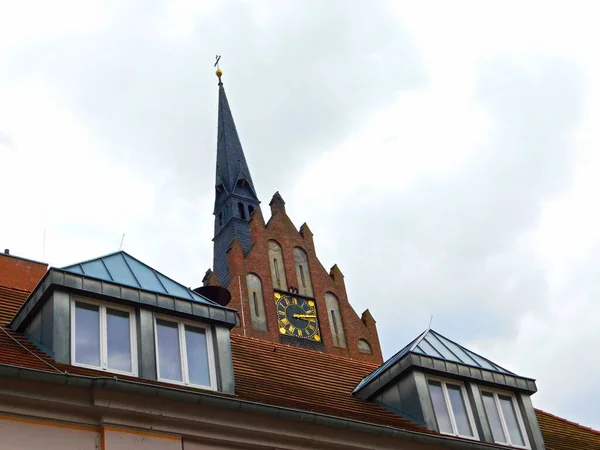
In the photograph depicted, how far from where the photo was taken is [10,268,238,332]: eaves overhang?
38.4 ft

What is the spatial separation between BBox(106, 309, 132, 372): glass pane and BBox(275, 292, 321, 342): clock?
31395 mm

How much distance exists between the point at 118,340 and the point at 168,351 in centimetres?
75

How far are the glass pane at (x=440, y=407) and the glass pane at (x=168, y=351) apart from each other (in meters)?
4.58

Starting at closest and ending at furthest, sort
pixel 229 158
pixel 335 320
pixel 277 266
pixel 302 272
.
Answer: pixel 335 320, pixel 277 266, pixel 302 272, pixel 229 158

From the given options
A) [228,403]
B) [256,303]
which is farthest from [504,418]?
[256,303]

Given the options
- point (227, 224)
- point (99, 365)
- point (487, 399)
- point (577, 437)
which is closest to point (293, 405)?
point (99, 365)

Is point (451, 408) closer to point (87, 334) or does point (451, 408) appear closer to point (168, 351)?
point (168, 351)

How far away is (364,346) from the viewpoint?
45781mm

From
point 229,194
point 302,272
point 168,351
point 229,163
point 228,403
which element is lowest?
point 228,403

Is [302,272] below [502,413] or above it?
above

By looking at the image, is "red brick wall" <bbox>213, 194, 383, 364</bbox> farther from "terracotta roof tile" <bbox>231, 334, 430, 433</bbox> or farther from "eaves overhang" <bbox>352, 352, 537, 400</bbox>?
"eaves overhang" <bbox>352, 352, 537, 400</bbox>

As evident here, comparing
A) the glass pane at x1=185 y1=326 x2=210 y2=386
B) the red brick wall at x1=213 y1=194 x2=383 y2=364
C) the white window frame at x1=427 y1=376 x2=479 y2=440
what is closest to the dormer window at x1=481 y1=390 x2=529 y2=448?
the white window frame at x1=427 y1=376 x2=479 y2=440

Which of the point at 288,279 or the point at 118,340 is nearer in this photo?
the point at 118,340

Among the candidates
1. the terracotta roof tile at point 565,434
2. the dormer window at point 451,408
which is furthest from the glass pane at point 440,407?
the terracotta roof tile at point 565,434
